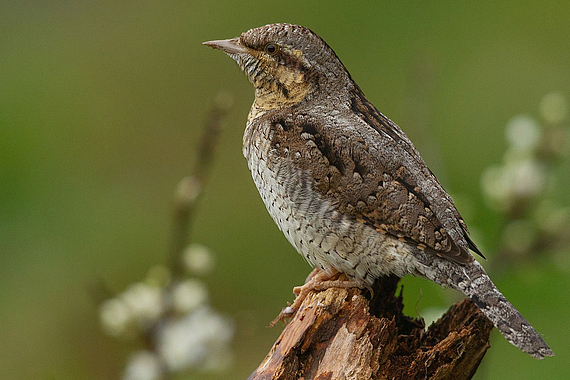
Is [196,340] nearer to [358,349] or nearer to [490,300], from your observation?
[358,349]

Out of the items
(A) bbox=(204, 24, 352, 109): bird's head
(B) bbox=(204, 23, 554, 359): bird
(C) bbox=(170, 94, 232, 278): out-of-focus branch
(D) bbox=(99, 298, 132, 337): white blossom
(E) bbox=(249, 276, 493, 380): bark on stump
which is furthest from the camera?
(A) bbox=(204, 24, 352, 109): bird's head

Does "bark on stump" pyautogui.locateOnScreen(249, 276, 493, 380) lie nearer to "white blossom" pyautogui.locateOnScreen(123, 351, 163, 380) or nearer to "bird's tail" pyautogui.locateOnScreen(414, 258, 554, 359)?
"bird's tail" pyautogui.locateOnScreen(414, 258, 554, 359)

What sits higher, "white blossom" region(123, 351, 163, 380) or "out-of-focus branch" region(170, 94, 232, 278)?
"out-of-focus branch" region(170, 94, 232, 278)

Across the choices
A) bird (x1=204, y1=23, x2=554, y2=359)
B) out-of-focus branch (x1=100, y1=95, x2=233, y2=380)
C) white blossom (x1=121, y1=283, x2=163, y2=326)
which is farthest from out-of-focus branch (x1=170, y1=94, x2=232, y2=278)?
bird (x1=204, y1=23, x2=554, y2=359)

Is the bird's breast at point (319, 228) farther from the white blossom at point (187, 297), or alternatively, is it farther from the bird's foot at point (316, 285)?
the white blossom at point (187, 297)

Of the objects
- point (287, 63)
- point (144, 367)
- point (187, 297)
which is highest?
point (287, 63)

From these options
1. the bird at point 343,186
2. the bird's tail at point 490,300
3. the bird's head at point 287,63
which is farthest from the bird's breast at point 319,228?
the bird's head at point 287,63

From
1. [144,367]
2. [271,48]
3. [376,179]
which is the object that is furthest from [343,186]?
[144,367]
